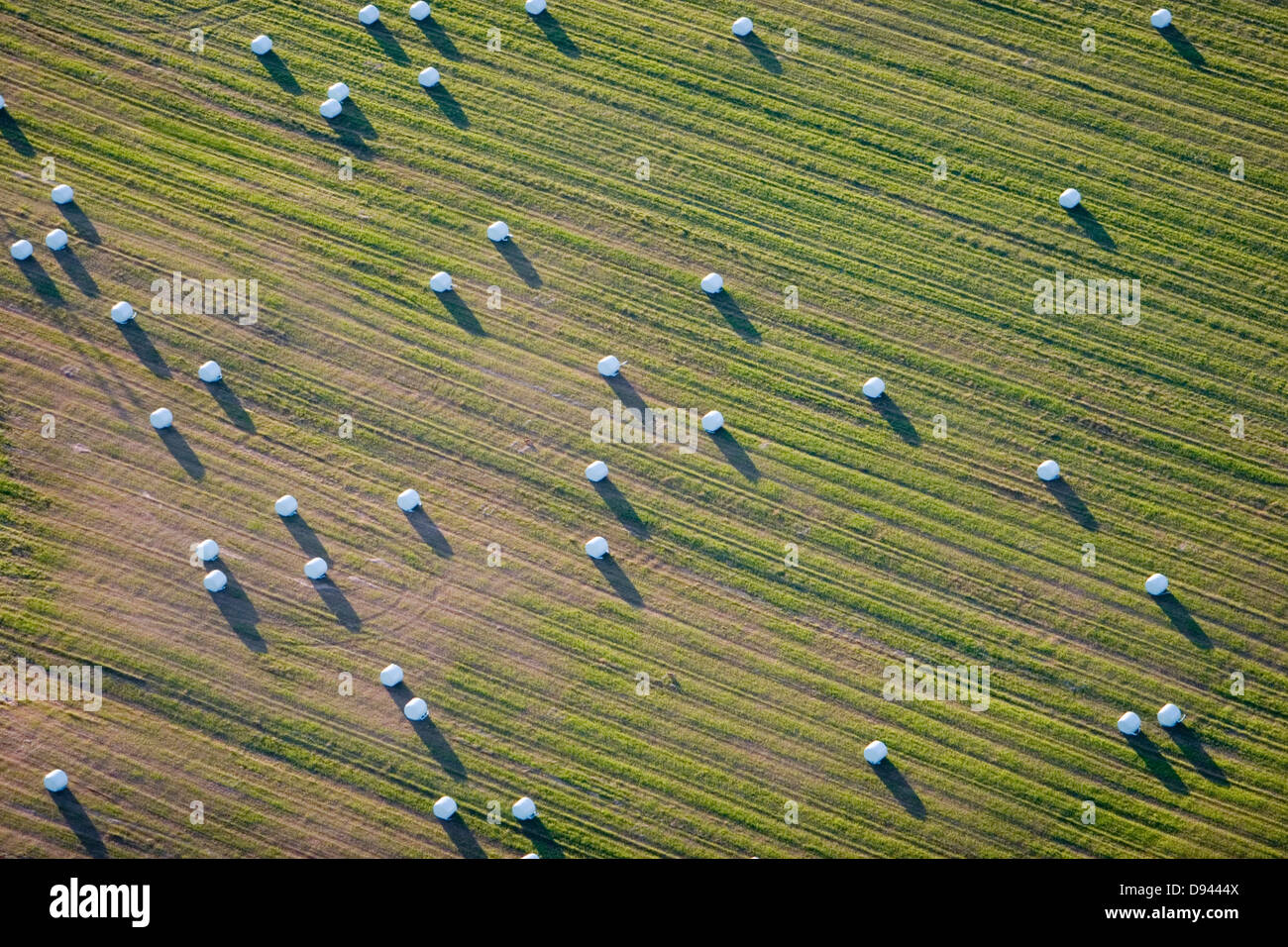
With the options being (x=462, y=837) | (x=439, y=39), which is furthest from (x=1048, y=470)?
(x=439, y=39)

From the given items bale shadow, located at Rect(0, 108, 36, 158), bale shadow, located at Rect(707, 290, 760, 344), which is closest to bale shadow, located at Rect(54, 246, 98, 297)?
bale shadow, located at Rect(0, 108, 36, 158)

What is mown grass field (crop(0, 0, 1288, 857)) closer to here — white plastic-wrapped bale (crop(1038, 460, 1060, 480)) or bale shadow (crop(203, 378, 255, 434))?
bale shadow (crop(203, 378, 255, 434))

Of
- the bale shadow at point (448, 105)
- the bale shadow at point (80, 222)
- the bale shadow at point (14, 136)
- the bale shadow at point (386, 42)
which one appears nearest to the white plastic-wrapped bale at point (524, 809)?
the bale shadow at point (448, 105)

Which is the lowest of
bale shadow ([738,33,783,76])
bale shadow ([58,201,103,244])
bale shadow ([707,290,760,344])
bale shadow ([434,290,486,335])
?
bale shadow ([707,290,760,344])

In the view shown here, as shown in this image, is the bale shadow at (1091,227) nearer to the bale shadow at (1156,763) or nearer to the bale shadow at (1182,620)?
the bale shadow at (1182,620)

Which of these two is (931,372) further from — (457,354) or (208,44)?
(208,44)
